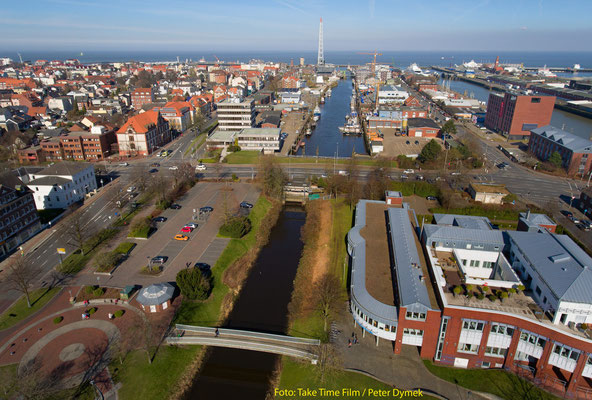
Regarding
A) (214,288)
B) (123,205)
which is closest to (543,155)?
(214,288)

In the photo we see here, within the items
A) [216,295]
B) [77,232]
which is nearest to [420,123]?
[216,295]

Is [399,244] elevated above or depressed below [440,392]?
above

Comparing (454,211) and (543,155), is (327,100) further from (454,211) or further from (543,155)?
(454,211)

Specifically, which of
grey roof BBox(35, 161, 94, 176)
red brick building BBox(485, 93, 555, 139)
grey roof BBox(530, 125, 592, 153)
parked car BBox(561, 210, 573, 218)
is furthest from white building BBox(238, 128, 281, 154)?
red brick building BBox(485, 93, 555, 139)

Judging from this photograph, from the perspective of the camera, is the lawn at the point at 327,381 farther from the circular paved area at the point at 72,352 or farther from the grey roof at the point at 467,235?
the circular paved area at the point at 72,352

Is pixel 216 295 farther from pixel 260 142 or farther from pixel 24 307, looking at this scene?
pixel 260 142

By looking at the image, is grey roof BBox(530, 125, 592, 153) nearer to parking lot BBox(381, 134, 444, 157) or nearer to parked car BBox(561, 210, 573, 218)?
parked car BBox(561, 210, 573, 218)
